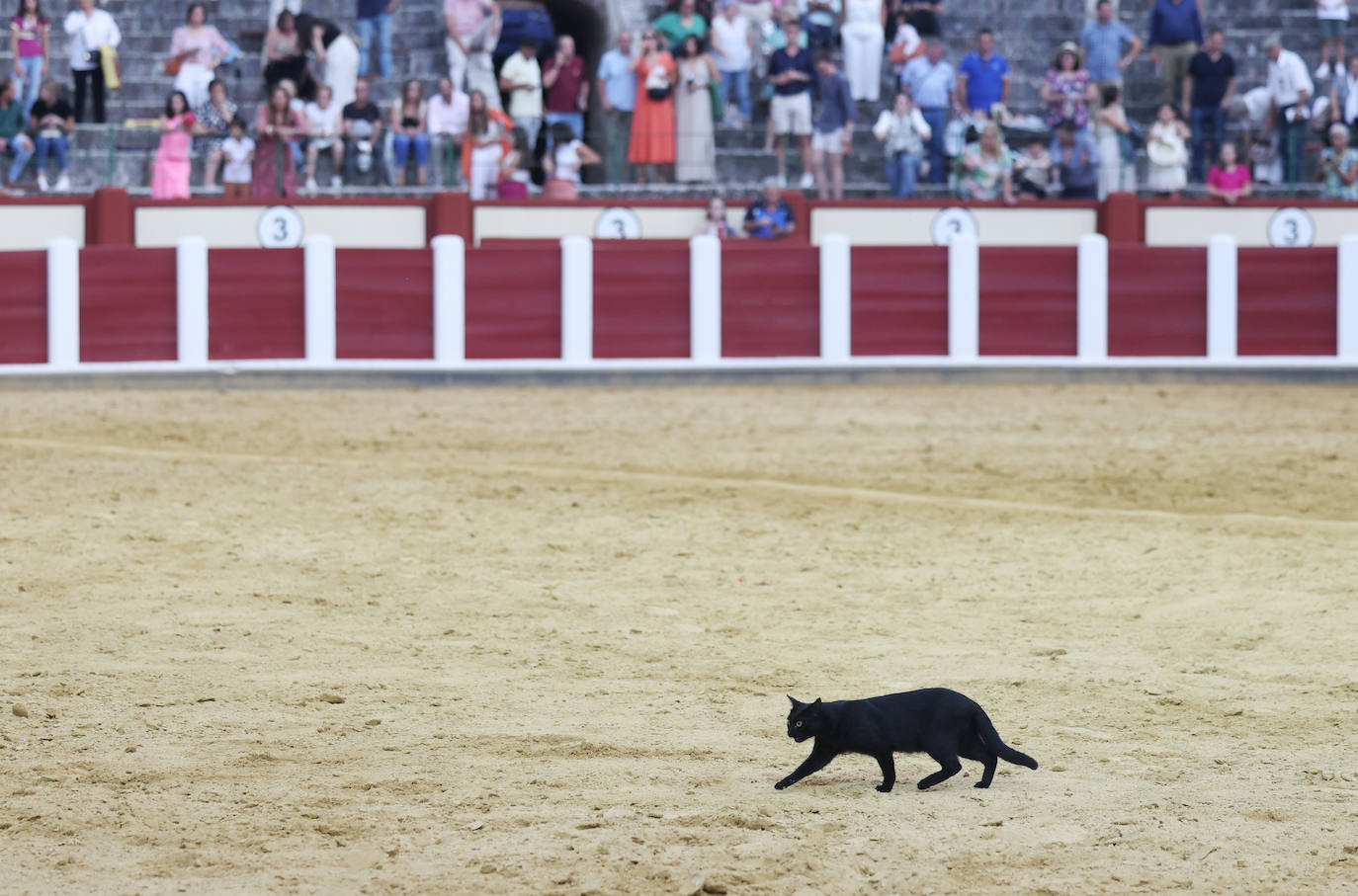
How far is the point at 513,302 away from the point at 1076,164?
5.50 m

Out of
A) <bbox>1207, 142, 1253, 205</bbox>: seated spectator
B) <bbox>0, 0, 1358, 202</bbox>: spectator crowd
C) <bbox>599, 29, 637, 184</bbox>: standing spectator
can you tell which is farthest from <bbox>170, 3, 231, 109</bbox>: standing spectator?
<bbox>1207, 142, 1253, 205</bbox>: seated spectator

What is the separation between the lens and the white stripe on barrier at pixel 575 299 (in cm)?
1662

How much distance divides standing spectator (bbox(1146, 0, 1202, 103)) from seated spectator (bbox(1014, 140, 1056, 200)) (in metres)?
1.50

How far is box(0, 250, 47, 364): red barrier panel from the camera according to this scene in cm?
1577

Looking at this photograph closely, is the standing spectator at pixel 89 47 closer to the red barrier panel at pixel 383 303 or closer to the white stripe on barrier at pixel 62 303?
the white stripe on barrier at pixel 62 303

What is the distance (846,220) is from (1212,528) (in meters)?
8.80

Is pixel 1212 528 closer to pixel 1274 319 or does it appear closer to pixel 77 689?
pixel 77 689

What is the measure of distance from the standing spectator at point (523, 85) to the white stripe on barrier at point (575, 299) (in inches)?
59.1

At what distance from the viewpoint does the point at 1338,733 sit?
5785mm

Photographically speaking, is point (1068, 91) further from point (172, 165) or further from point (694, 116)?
point (172, 165)

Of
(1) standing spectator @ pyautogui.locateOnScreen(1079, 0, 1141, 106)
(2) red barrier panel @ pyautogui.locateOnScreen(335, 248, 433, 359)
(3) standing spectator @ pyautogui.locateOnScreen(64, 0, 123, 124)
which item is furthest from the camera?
(1) standing spectator @ pyautogui.locateOnScreen(1079, 0, 1141, 106)

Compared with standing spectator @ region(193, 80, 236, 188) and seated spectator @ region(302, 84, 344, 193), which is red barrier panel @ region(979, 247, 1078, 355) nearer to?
seated spectator @ region(302, 84, 344, 193)

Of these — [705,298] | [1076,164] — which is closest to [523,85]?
[705,298]

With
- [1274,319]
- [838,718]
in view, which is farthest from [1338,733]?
[1274,319]
